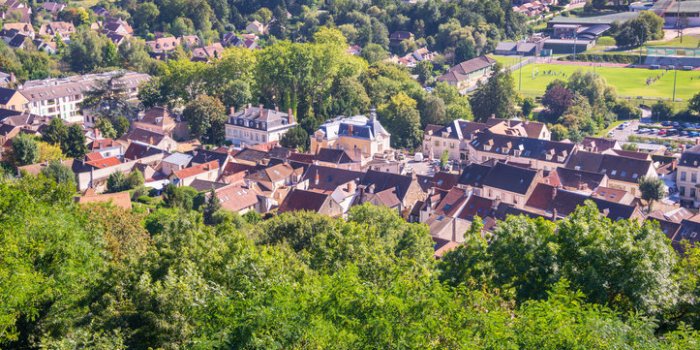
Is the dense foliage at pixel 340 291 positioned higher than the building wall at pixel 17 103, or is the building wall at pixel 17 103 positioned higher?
the dense foliage at pixel 340 291

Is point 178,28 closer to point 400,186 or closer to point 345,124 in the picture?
point 345,124

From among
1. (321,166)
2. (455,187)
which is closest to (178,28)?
(321,166)

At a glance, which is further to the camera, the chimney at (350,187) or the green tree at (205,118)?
the green tree at (205,118)

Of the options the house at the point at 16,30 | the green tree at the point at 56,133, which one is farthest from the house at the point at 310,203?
the house at the point at 16,30

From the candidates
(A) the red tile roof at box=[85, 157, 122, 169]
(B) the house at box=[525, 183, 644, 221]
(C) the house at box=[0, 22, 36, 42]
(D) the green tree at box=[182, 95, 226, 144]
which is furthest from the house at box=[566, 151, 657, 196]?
(C) the house at box=[0, 22, 36, 42]

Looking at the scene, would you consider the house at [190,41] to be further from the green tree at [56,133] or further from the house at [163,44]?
the green tree at [56,133]

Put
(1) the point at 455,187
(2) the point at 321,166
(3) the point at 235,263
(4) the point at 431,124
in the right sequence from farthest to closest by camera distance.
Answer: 1. (4) the point at 431,124
2. (2) the point at 321,166
3. (1) the point at 455,187
4. (3) the point at 235,263

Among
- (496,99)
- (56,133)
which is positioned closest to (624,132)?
(496,99)

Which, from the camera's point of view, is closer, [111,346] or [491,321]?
[491,321]
